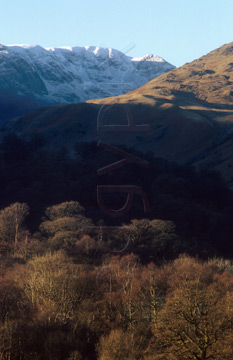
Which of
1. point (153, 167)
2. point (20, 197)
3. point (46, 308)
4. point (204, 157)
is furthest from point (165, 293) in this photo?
point (204, 157)

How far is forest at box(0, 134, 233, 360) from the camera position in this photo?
30.0 metres

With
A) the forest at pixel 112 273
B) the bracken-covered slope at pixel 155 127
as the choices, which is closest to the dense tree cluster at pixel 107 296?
the forest at pixel 112 273

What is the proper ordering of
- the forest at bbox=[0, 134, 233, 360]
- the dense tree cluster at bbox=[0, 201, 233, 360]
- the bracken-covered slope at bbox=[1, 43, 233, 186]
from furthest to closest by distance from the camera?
the bracken-covered slope at bbox=[1, 43, 233, 186], the forest at bbox=[0, 134, 233, 360], the dense tree cluster at bbox=[0, 201, 233, 360]

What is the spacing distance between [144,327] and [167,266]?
45.9ft

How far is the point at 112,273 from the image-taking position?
43.3 metres

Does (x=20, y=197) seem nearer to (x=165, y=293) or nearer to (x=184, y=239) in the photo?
(x=184, y=239)

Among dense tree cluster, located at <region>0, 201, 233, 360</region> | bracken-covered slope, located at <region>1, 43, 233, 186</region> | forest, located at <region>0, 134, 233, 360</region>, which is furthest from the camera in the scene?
bracken-covered slope, located at <region>1, 43, 233, 186</region>

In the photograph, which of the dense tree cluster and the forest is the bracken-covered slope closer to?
the forest

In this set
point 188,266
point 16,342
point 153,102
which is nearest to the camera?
point 16,342

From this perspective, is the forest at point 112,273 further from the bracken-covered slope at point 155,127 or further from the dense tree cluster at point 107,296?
the bracken-covered slope at point 155,127

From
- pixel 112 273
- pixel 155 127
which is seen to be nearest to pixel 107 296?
pixel 112 273

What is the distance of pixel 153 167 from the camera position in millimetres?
91875

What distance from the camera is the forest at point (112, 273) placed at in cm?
3003

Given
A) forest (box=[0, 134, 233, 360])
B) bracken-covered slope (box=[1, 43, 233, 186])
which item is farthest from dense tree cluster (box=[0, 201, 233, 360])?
bracken-covered slope (box=[1, 43, 233, 186])
